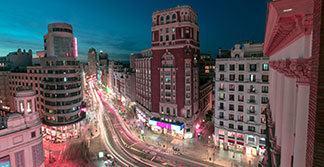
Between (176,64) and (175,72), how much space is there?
271cm

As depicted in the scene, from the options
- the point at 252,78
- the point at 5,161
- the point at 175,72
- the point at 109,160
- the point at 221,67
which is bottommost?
the point at 109,160

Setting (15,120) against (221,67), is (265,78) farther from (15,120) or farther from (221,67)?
(15,120)

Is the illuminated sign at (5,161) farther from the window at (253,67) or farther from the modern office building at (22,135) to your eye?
the window at (253,67)

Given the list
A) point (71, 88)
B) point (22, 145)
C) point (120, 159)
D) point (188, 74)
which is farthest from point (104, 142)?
point (188, 74)

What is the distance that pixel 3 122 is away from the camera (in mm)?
27922

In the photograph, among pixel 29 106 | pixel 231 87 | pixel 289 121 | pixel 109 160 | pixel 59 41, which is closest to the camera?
pixel 289 121

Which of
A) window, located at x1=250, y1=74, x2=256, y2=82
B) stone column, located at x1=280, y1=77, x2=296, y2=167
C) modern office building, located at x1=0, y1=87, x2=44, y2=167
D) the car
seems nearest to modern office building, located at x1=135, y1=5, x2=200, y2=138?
window, located at x1=250, y1=74, x2=256, y2=82

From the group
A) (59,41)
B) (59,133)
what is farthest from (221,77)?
(59,41)

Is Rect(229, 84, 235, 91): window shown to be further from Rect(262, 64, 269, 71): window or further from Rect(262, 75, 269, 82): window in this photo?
Rect(262, 64, 269, 71): window

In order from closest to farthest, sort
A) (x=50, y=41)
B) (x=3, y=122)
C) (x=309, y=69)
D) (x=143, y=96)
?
(x=309, y=69) → (x=3, y=122) → (x=50, y=41) → (x=143, y=96)

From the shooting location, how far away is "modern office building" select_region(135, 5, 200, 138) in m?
56.0

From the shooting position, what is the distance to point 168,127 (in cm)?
5903

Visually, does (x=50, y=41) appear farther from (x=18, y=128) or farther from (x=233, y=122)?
(x=233, y=122)

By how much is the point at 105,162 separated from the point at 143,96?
122 feet
